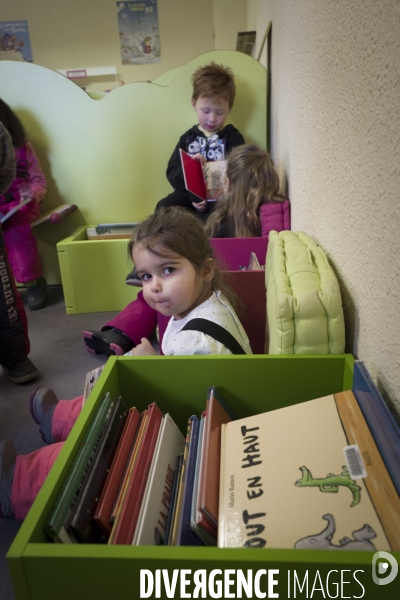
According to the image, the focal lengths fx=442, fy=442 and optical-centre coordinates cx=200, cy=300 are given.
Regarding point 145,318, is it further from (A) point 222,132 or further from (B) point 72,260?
(A) point 222,132

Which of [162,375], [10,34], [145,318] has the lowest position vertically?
[145,318]

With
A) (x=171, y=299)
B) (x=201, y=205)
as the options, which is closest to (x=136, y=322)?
(x=201, y=205)

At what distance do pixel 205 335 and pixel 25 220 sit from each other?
179 cm

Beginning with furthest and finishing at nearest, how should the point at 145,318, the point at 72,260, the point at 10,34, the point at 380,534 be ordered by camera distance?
the point at 10,34
the point at 72,260
the point at 145,318
the point at 380,534

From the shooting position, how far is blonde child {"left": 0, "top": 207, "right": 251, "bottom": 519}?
40.2 inches

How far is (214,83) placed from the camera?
2168 millimetres

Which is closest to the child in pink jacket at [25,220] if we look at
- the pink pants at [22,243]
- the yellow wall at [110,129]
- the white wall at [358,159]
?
the pink pants at [22,243]

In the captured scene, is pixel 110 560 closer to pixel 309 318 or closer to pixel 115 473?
pixel 115 473

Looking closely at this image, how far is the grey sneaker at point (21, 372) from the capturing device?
5.61ft

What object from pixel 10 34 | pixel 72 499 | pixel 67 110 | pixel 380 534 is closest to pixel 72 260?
pixel 67 110

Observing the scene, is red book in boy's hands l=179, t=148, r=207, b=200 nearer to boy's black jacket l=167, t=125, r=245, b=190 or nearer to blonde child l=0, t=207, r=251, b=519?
boy's black jacket l=167, t=125, r=245, b=190

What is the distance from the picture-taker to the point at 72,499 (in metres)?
0.56

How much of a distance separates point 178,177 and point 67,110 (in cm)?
76

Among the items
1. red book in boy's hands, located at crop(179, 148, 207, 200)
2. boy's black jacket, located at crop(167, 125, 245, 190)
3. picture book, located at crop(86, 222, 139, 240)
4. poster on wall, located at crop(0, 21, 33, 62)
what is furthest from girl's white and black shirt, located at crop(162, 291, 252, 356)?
poster on wall, located at crop(0, 21, 33, 62)
